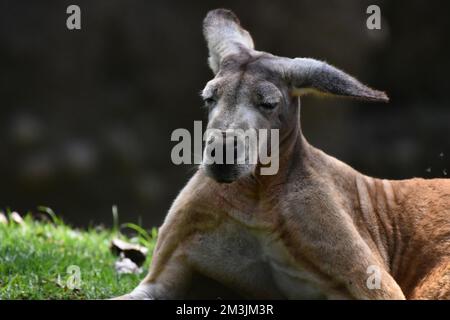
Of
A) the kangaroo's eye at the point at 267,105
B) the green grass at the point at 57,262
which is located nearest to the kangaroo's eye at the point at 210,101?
the kangaroo's eye at the point at 267,105

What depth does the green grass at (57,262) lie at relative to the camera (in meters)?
6.24

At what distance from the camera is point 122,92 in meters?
14.5

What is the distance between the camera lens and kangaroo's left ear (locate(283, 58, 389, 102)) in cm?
557

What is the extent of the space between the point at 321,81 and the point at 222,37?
0.92m

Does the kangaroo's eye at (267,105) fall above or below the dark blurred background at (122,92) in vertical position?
above

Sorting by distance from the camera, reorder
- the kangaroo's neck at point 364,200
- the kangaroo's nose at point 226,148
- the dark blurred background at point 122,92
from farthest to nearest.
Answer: the dark blurred background at point 122,92 → the kangaroo's neck at point 364,200 → the kangaroo's nose at point 226,148

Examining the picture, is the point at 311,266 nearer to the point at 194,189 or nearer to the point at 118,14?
the point at 194,189

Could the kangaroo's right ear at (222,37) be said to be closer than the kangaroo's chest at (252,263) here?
No

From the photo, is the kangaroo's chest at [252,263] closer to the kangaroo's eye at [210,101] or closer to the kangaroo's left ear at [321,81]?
the kangaroo's eye at [210,101]

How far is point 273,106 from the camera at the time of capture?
18.3 feet

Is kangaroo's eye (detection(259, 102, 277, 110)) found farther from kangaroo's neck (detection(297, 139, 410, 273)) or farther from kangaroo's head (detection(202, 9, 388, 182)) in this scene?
kangaroo's neck (detection(297, 139, 410, 273))

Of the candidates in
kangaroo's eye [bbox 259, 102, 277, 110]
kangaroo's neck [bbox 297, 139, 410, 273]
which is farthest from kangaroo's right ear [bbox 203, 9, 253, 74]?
kangaroo's neck [bbox 297, 139, 410, 273]

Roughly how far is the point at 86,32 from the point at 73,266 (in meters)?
8.01
